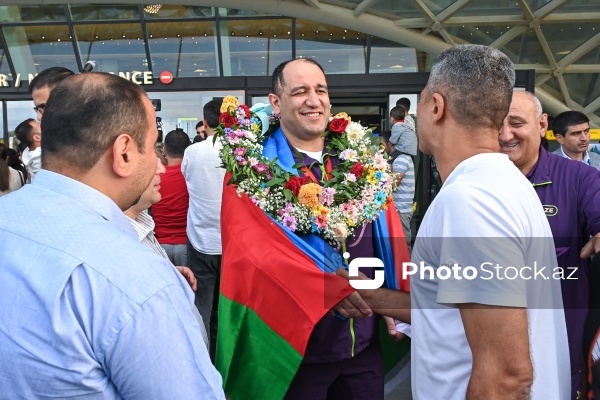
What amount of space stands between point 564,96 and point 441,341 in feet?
56.9

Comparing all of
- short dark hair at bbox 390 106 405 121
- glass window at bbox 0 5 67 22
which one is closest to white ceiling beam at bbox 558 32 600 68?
short dark hair at bbox 390 106 405 121

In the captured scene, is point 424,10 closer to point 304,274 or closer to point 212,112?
point 212,112

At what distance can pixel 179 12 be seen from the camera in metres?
16.0

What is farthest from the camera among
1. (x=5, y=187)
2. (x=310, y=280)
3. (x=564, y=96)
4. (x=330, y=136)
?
(x=564, y=96)

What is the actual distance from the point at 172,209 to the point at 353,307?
359cm

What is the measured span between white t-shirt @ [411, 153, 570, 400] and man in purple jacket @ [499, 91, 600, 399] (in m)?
1.28

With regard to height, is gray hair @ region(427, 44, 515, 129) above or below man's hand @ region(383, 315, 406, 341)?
above

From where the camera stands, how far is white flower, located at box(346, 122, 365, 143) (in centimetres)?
358

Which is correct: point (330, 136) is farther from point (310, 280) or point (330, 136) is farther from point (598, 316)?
point (598, 316)

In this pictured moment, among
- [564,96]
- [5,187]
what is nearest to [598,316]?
[5,187]

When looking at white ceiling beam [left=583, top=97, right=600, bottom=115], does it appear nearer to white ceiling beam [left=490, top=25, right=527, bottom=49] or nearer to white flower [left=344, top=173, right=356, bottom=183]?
white ceiling beam [left=490, top=25, right=527, bottom=49]

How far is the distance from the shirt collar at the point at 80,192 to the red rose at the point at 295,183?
1786 millimetres

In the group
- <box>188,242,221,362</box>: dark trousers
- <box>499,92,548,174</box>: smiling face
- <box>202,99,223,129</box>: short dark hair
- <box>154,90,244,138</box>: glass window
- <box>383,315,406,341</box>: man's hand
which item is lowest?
<box>188,242,221,362</box>: dark trousers

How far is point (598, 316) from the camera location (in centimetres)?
188
